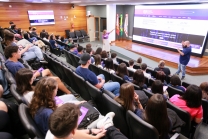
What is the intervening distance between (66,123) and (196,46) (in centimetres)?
700

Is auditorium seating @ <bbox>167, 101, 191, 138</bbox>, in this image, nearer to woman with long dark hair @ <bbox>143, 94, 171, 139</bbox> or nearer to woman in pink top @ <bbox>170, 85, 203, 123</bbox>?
woman in pink top @ <bbox>170, 85, 203, 123</bbox>

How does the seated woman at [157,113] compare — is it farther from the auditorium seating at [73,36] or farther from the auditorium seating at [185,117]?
the auditorium seating at [73,36]

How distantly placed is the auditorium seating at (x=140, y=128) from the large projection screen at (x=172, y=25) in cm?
611

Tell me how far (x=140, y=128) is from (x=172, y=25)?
6993 mm

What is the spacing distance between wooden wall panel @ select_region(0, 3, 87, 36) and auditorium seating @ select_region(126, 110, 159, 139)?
962 centimetres

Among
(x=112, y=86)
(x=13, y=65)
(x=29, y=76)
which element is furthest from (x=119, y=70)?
(x=13, y=65)

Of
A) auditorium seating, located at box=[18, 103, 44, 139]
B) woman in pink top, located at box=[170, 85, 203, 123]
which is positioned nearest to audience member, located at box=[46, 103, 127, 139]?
auditorium seating, located at box=[18, 103, 44, 139]

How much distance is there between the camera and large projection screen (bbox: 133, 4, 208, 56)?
616 cm

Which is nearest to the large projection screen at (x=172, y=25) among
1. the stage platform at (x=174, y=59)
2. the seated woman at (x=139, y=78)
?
the stage platform at (x=174, y=59)

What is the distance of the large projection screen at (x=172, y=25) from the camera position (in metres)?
6.16

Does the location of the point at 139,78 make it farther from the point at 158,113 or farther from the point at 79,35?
the point at 79,35

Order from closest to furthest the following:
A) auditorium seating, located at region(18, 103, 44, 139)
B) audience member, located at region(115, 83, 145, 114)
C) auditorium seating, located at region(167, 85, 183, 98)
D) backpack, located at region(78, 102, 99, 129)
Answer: auditorium seating, located at region(18, 103, 44, 139)
backpack, located at region(78, 102, 99, 129)
audience member, located at region(115, 83, 145, 114)
auditorium seating, located at region(167, 85, 183, 98)

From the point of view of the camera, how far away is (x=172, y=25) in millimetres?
7188

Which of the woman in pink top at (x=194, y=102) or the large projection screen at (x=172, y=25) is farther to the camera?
the large projection screen at (x=172, y=25)
